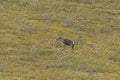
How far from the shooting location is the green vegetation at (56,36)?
28513 millimetres

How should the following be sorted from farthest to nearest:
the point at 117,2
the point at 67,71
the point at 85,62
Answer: the point at 117,2 → the point at 85,62 → the point at 67,71

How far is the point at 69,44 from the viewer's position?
33438mm

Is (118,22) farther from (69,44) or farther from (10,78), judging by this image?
(10,78)

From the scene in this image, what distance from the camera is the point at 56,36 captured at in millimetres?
38125

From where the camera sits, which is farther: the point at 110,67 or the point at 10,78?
the point at 110,67

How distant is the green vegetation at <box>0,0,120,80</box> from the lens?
93.5ft

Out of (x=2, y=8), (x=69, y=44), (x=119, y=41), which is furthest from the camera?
(x=2, y=8)

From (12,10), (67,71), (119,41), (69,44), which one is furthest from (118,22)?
(67,71)

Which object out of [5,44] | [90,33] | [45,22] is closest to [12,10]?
[45,22]

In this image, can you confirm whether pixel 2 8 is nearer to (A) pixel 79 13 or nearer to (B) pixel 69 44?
(A) pixel 79 13

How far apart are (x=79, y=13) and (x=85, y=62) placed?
19.0 m

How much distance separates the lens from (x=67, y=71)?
1118 inches

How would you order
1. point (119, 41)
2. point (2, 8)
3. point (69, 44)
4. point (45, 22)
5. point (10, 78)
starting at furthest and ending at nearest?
point (2, 8) → point (45, 22) → point (119, 41) → point (69, 44) → point (10, 78)

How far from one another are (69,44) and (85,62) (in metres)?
3.50
